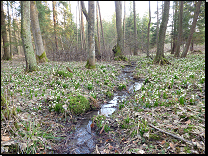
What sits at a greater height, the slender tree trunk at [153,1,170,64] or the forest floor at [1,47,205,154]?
the slender tree trunk at [153,1,170,64]

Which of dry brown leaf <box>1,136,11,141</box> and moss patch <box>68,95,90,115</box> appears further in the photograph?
moss patch <box>68,95,90,115</box>

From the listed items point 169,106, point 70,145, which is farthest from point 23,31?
point 169,106

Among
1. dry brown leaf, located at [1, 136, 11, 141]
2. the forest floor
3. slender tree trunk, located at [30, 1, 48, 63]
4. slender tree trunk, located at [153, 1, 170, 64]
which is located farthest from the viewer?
slender tree trunk, located at [30, 1, 48, 63]

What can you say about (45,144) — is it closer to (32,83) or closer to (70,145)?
(70,145)

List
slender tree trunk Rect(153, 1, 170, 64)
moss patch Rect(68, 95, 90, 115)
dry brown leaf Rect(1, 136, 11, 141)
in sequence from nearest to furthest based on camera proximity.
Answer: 1. dry brown leaf Rect(1, 136, 11, 141)
2. moss patch Rect(68, 95, 90, 115)
3. slender tree trunk Rect(153, 1, 170, 64)

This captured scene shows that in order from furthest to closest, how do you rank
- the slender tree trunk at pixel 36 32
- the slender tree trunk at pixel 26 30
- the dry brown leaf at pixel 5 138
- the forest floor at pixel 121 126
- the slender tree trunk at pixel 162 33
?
the slender tree trunk at pixel 36 32
the slender tree trunk at pixel 162 33
the slender tree trunk at pixel 26 30
the forest floor at pixel 121 126
the dry brown leaf at pixel 5 138

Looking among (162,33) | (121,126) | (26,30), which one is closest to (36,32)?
(26,30)

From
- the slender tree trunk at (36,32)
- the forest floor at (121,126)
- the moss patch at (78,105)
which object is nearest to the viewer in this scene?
the forest floor at (121,126)

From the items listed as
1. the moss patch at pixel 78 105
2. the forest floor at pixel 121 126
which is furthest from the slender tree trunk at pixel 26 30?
the moss patch at pixel 78 105

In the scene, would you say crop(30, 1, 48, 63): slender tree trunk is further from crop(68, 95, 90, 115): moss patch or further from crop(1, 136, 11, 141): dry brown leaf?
crop(1, 136, 11, 141): dry brown leaf

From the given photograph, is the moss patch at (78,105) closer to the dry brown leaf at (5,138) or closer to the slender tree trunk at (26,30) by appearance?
the dry brown leaf at (5,138)

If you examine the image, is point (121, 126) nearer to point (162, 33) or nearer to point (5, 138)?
point (5, 138)

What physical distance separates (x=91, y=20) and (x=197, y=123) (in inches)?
332

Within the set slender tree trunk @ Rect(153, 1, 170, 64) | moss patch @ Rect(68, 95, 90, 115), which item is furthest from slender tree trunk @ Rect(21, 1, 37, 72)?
slender tree trunk @ Rect(153, 1, 170, 64)
